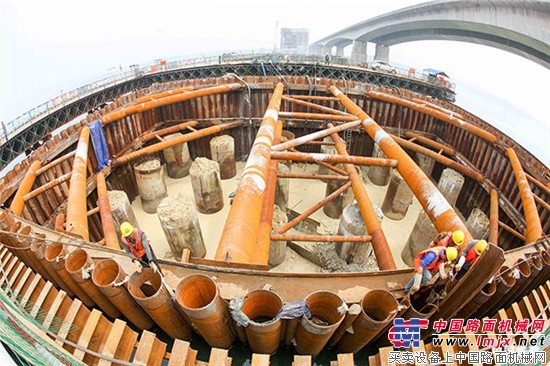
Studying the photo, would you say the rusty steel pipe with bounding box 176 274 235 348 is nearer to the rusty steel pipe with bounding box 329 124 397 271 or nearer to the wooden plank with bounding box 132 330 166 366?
the wooden plank with bounding box 132 330 166 366

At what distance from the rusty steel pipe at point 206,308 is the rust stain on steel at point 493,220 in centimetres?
756

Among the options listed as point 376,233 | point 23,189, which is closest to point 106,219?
point 23,189

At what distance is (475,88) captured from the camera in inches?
2473

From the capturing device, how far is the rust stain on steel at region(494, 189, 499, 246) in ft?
24.5

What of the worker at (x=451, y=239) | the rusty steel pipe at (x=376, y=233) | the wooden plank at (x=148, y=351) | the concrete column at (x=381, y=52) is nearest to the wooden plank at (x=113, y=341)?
the wooden plank at (x=148, y=351)

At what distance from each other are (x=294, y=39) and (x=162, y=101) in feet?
218

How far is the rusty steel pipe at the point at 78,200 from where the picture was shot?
5.80 meters

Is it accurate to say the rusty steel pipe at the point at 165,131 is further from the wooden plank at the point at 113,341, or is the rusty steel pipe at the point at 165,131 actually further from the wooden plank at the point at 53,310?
the wooden plank at the point at 113,341

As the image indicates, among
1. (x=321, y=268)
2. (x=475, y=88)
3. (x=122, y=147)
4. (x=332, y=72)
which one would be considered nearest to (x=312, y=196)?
(x=321, y=268)

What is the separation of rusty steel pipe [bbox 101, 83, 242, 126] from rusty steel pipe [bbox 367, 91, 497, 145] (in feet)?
22.4

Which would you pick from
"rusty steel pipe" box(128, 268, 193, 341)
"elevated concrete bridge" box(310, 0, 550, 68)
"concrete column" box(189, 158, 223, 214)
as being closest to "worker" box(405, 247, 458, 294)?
"rusty steel pipe" box(128, 268, 193, 341)

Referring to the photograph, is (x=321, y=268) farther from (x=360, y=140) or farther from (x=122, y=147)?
(x=122, y=147)

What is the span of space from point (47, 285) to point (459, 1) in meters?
39.2

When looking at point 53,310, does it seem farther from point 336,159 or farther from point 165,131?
point 165,131
